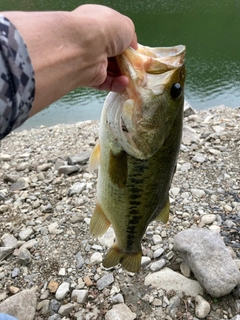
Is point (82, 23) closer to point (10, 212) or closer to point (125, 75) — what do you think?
point (125, 75)

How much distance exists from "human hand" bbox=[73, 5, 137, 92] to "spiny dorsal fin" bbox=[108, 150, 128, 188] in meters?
0.44

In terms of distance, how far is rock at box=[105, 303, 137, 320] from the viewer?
2.86 meters

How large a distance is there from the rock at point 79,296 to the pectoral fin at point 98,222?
891 mm

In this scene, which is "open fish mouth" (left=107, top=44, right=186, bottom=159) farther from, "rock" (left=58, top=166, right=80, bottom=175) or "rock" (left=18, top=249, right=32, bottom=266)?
"rock" (left=58, top=166, right=80, bottom=175)

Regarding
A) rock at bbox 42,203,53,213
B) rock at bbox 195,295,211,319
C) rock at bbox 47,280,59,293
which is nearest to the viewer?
rock at bbox 195,295,211,319

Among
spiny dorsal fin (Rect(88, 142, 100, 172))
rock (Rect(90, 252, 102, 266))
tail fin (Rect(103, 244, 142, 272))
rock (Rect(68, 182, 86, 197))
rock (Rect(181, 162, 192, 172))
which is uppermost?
spiny dorsal fin (Rect(88, 142, 100, 172))

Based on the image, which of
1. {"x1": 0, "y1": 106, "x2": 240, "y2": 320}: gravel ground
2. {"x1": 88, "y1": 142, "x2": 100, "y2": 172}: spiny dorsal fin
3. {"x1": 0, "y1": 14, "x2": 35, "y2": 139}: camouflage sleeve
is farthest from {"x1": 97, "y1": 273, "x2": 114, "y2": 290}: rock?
{"x1": 0, "y1": 14, "x2": 35, "y2": 139}: camouflage sleeve

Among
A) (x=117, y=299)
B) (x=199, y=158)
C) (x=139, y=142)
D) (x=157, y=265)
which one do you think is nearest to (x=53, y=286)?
(x=117, y=299)

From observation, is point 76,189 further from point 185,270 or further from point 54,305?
point 185,270

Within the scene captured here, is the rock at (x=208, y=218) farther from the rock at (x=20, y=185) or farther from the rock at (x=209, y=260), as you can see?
the rock at (x=20, y=185)

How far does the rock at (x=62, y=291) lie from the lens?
308 cm

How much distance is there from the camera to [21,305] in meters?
2.92

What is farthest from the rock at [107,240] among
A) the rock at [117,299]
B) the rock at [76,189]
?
the rock at [76,189]

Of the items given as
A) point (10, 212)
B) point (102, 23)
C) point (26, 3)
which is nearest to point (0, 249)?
point (10, 212)
